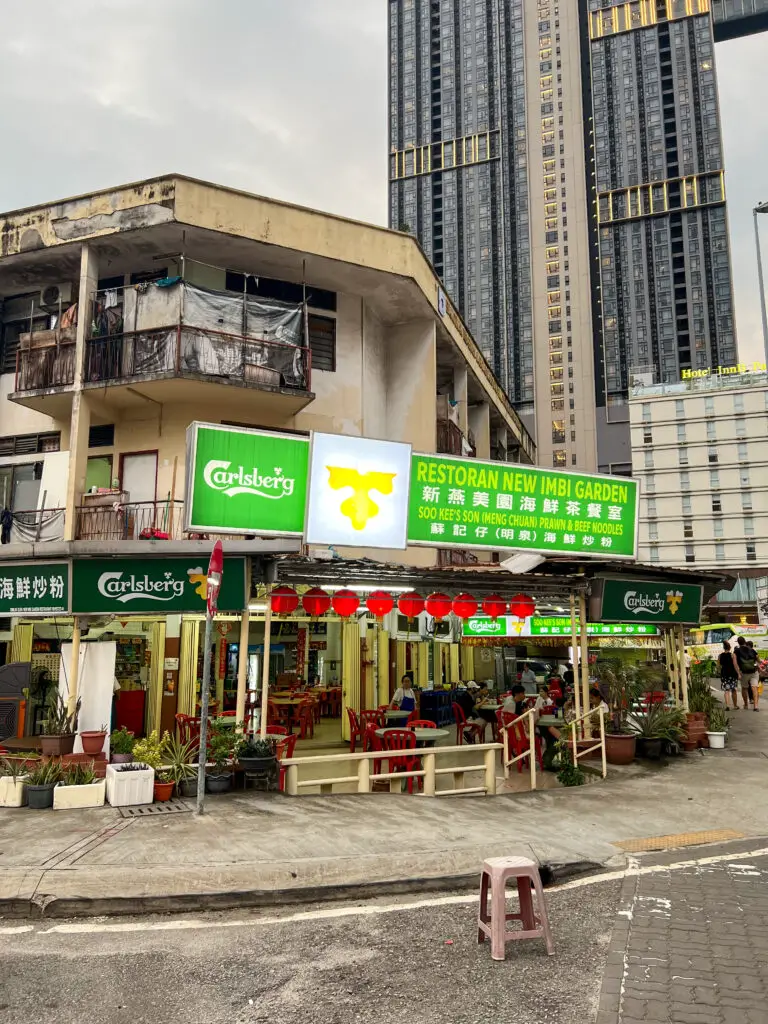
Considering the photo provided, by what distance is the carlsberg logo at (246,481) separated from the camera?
37.1ft

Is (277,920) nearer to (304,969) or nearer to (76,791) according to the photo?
(304,969)

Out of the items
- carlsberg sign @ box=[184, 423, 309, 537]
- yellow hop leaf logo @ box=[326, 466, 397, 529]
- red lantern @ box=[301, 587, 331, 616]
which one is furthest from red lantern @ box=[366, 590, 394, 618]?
carlsberg sign @ box=[184, 423, 309, 537]

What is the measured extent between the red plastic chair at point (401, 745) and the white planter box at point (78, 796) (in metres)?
4.74

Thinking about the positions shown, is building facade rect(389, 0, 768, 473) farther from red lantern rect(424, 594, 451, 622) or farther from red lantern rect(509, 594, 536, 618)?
red lantern rect(424, 594, 451, 622)

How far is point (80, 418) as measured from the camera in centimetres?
1656

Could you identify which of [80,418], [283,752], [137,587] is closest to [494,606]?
[283,752]

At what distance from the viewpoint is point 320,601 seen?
42.1ft

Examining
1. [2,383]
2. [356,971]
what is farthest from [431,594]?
[2,383]

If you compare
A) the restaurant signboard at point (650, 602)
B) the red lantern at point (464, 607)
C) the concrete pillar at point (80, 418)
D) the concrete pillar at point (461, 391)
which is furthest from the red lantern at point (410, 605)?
the concrete pillar at point (461, 391)

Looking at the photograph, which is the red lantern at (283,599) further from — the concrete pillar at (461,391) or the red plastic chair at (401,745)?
the concrete pillar at (461,391)

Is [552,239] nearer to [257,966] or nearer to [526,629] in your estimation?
[526,629]

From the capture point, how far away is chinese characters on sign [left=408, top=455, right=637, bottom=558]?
12.7 metres

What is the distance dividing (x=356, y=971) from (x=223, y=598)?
7.34 m

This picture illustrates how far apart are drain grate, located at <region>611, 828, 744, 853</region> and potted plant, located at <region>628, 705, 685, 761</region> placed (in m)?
5.05
